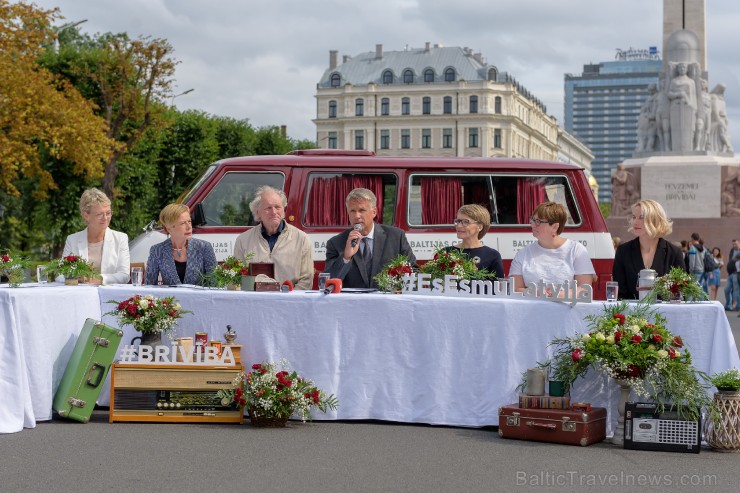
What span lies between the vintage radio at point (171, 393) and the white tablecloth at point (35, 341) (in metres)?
0.51

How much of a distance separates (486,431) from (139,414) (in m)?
2.62

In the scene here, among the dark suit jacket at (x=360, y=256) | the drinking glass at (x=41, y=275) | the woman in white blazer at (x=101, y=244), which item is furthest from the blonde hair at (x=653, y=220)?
the drinking glass at (x=41, y=275)

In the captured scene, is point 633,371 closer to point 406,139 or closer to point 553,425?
point 553,425

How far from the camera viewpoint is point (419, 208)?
16.0m

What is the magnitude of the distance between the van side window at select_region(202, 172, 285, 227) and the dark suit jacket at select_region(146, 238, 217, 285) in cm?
536

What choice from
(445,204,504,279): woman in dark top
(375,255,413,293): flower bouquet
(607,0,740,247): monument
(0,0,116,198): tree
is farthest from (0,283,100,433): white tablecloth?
(607,0,740,247): monument

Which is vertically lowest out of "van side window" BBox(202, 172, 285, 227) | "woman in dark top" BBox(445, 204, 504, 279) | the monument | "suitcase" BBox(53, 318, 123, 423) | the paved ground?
the paved ground

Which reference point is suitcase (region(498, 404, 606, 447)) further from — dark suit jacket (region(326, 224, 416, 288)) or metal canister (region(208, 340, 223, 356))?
metal canister (region(208, 340, 223, 356))

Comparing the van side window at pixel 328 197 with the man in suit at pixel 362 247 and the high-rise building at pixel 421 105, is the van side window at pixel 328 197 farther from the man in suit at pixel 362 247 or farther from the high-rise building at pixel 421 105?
the high-rise building at pixel 421 105

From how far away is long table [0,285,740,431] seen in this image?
8.68 m

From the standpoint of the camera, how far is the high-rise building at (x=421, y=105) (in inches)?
4835

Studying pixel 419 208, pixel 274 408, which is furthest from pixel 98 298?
pixel 419 208

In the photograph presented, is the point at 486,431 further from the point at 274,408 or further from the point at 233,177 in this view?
the point at 233,177

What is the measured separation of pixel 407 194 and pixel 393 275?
22.7 ft
